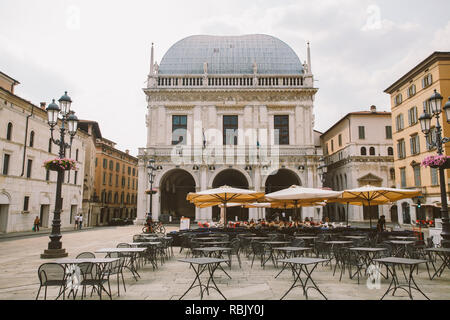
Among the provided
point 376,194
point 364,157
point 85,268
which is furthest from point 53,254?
point 364,157

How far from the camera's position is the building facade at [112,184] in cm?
4862

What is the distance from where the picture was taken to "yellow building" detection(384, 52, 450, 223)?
27844 millimetres

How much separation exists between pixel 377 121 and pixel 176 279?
40595mm

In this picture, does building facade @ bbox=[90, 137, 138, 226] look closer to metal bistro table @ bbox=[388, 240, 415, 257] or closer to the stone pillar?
the stone pillar

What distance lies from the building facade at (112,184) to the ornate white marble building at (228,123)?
507 inches

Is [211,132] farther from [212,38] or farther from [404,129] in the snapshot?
[404,129]

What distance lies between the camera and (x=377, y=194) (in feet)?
45.5

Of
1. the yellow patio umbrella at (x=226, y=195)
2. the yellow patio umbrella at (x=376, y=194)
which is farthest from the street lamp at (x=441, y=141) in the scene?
the yellow patio umbrella at (x=226, y=195)

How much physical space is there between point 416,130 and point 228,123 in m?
19.7

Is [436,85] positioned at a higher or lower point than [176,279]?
higher

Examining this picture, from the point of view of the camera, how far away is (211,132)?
3909 cm

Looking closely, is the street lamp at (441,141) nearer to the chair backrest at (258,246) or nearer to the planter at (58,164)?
the chair backrest at (258,246)
